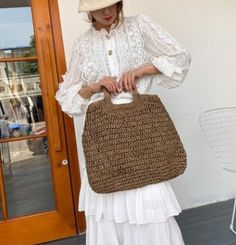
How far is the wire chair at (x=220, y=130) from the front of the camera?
282 cm

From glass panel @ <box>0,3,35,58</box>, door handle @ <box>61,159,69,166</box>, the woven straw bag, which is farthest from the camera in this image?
door handle @ <box>61,159,69,166</box>

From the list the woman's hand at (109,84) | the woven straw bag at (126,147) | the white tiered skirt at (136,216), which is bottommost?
the white tiered skirt at (136,216)

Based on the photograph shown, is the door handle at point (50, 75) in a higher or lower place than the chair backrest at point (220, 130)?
higher

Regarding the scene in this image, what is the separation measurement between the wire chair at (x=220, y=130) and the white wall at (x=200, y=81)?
6 cm

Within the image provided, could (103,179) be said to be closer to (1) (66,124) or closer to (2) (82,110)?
(2) (82,110)

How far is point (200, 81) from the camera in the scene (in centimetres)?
287

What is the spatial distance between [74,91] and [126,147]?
1.20 feet

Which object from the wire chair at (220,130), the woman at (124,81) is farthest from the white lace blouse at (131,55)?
the wire chair at (220,130)

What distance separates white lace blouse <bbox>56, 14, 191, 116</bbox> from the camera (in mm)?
1510

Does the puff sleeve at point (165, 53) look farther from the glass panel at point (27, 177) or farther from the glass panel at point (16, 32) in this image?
the glass panel at point (27, 177)

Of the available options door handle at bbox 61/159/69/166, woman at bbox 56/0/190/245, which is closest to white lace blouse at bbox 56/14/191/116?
woman at bbox 56/0/190/245

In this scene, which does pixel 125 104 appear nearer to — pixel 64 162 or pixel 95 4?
pixel 95 4

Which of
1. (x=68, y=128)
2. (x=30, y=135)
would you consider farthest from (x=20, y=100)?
(x=68, y=128)

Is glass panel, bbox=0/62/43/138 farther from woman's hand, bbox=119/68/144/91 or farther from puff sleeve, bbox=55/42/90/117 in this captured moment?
woman's hand, bbox=119/68/144/91
